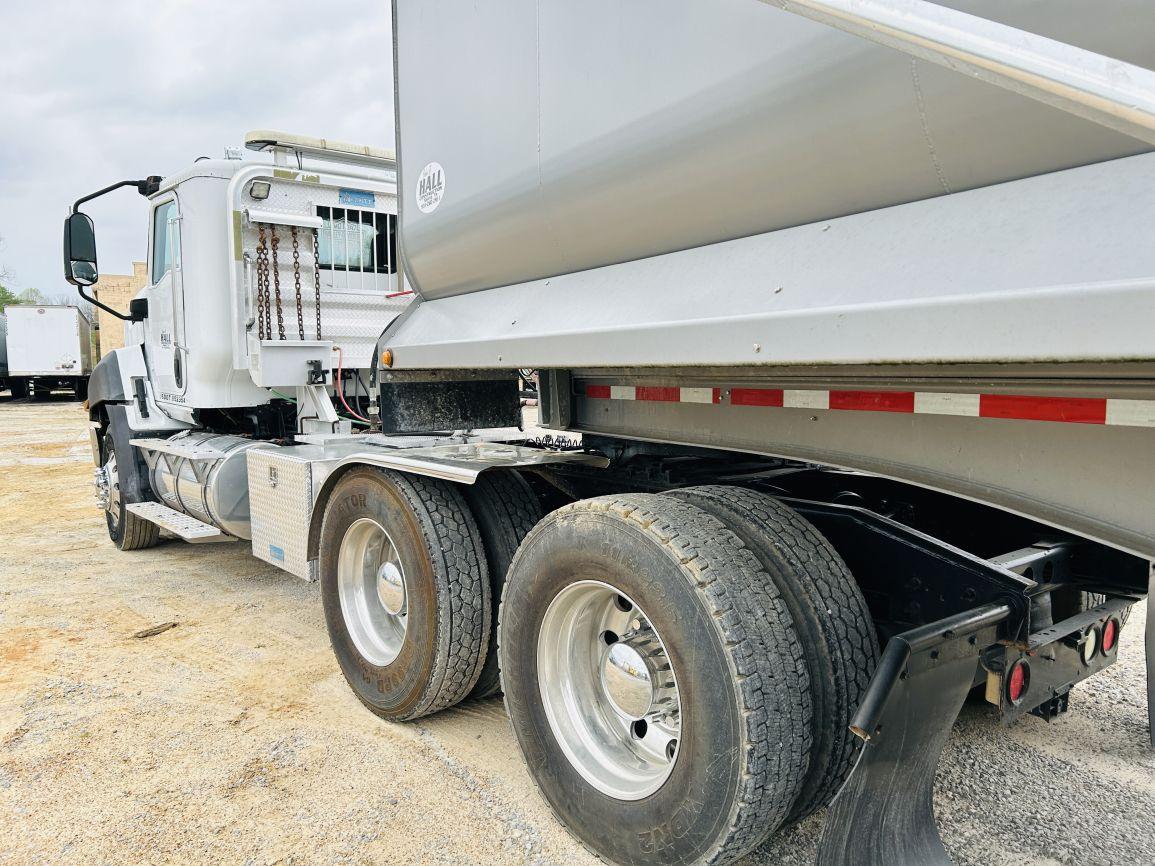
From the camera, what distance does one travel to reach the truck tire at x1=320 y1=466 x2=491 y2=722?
2918 millimetres

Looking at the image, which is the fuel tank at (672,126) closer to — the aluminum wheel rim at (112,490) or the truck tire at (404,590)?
the truck tire at (404,590)

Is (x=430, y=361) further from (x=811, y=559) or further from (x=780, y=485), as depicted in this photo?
(x=811, y=559)

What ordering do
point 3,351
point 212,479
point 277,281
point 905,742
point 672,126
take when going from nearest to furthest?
1. point 905,742
2. point 672,126
3. point 212,479
4. point 277,281
5. point 3,351

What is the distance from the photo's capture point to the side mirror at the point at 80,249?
17.8 ft

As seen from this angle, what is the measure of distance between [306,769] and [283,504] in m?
1.55

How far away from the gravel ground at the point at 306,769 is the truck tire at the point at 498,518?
0.47 metres

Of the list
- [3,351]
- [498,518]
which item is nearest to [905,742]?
[498,518]

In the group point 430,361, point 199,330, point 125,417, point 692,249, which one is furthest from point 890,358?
point 125,417

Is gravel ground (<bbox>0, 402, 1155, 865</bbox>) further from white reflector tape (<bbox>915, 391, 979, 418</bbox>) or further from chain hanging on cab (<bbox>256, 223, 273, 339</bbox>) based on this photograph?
chain hanging on cab (<bbox>256, 223, 273, 339</bbox>)

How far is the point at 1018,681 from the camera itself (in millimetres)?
1965

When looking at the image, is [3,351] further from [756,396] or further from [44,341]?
[756,396]

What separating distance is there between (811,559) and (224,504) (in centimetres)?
402

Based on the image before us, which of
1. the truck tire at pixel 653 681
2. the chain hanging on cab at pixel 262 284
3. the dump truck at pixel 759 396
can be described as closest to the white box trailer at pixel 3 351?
the chain hanging on cab at pixel 262 284

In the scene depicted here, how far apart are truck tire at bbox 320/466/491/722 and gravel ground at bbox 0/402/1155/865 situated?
0.22 meters
